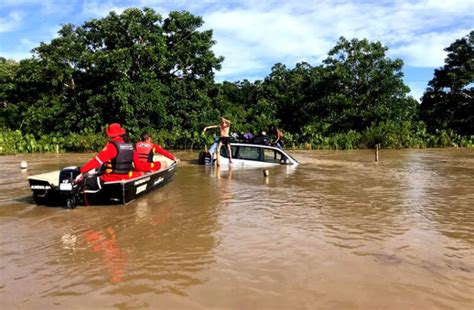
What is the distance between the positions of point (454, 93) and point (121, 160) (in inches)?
1156

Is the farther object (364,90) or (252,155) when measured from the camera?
(364,90)

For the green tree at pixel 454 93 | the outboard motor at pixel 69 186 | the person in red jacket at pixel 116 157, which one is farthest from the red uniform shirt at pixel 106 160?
the green tree at pixel 454 93

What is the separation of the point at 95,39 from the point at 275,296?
25881 mm

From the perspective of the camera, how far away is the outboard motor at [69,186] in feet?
25.4

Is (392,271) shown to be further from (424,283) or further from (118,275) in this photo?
(118,275)

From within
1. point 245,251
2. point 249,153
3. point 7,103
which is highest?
point 7,103

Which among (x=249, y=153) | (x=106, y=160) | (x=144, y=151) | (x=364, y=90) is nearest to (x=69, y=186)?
(x=106, y=160)

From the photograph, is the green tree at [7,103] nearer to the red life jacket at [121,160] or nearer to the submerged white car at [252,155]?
the submerged white car at [252,155]

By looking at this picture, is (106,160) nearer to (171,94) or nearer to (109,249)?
(109,249)

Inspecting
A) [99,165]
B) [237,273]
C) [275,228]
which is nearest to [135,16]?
[99,165]

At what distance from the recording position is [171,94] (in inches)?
1044

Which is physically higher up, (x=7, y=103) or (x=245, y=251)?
(x=7, y=103)

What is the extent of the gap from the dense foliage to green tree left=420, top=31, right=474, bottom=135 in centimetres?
7

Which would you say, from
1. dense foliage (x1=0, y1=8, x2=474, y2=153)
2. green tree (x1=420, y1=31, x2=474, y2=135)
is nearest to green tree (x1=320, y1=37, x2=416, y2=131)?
dense foliage (x1=0, y1=8, x2=474, y2=153)
